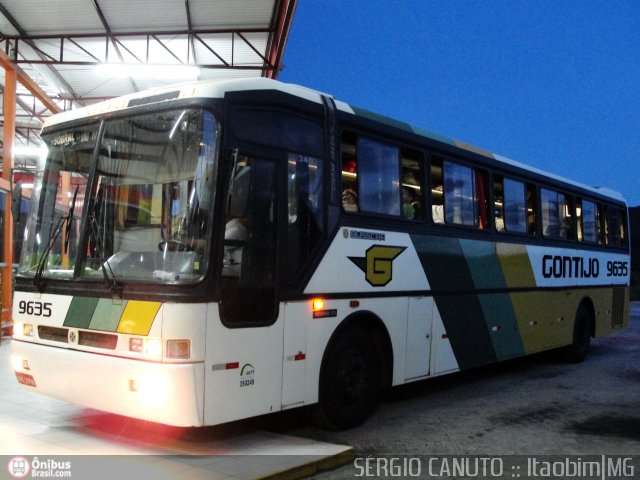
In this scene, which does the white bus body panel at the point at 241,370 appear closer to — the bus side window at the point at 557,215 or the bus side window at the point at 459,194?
the bus side window at the point at 459,194

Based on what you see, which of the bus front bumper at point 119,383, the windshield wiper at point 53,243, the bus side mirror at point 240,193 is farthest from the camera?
the windshield wiper at point 53,243

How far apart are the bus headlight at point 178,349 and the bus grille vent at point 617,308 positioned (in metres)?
11.7

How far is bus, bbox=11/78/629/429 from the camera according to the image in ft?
18.4

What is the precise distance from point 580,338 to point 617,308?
2.52 meters

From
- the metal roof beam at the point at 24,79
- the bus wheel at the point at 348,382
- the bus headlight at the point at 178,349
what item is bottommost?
the bus wheel at the point at 348,382

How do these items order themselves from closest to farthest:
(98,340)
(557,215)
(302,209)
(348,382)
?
(98,340)
(302,209)
(348,382)
(557,215)

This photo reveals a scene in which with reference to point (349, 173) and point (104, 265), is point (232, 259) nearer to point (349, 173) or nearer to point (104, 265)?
point (104, 265)

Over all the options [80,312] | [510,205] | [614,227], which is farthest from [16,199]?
[614,227]

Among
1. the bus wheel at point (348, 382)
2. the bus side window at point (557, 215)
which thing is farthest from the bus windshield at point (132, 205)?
the bus side window at point (557, 215)

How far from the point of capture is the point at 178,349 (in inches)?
214

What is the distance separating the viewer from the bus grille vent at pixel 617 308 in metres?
14.7

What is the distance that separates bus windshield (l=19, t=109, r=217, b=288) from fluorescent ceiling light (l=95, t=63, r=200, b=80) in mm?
8417

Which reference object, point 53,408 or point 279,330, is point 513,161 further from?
point 53,408

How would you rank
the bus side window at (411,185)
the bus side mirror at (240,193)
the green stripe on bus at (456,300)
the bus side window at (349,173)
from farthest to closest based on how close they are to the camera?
1. the green stripe on bus at (456,300)
2. the bus side window at (411,185)
3. the bus side window at (349,173)
4. the bus side mirror at (240,193)
